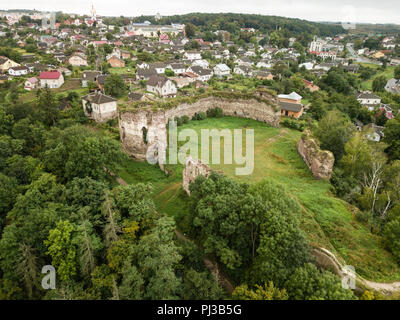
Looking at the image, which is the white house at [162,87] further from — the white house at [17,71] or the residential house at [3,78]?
the white house at [17,71]

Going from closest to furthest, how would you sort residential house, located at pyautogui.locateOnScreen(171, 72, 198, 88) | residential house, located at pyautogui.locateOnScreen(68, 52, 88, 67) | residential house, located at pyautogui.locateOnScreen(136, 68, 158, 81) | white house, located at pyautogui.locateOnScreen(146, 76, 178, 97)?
white house, located at pyautogui.locateOnScreen(146, 76, 178, 97) → residential house, located at pyautogui.locateOnScreen(171, 72, 198, 88) → residential house, located at pyautogui.locateOnScreen(136, 68, 158, 81) → residential house, located at pyautogui.locateOnScreen(68, 52, 88, 67)

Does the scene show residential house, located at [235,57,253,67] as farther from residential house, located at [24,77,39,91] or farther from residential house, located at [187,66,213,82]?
residential house, located at [24,77,39,91]

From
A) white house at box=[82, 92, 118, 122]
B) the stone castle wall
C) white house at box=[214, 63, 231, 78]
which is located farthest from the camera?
white house at box=[214, 63, 231, 78]

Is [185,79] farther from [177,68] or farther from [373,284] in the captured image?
[373,284]

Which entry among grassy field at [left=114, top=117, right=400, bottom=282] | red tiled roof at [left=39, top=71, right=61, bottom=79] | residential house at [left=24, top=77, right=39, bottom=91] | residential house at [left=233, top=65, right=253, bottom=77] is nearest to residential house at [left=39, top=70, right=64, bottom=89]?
red tiled roof at [left=39, top=71, right=61, bottom=79]

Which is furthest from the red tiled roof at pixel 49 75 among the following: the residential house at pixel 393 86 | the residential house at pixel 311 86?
the residential house at pixel 393 86
